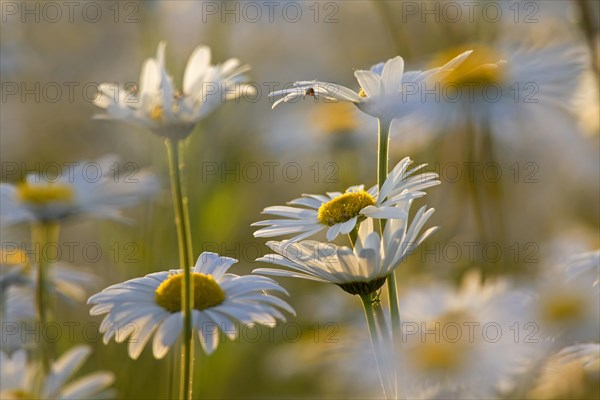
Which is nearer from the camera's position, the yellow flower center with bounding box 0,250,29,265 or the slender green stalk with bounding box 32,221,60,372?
the slender green stalk with bounding box 32,221,60,372

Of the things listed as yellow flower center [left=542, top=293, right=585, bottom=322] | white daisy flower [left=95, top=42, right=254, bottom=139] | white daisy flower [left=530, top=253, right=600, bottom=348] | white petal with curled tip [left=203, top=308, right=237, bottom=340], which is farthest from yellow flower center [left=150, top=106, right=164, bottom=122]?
yellow flower center [left=542, top=293, right=585, bottom=322]

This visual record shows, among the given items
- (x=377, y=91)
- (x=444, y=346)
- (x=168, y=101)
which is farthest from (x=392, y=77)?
(x=444, y=346)

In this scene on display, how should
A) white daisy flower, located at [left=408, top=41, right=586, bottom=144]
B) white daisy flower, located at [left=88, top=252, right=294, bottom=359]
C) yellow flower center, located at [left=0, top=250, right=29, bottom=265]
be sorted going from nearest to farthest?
white daisy flower, located at [left=88, top=252, right=294, bottom=359]
yellow flower center, located at [left=0, top=250, right=29, bottom=265]
white daisy flower, located at [left=408, top=41, right=586, bottom=144]

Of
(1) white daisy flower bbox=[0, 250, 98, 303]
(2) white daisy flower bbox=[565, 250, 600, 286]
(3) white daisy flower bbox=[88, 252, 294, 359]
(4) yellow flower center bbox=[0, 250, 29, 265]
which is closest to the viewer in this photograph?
(3) white daisy flower bbox=[88, 252, 294, 359]

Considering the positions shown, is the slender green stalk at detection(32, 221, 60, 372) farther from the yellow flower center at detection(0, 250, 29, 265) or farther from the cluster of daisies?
the yellow flower center at detection(0, 250, 29, 265)

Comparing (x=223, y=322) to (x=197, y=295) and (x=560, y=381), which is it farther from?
(x=560, y=381)

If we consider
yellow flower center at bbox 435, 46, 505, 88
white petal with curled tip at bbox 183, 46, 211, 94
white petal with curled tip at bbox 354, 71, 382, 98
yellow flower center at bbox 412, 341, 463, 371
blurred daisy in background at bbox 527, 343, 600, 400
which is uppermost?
yellow flower center at bbox 435, 46, 505, 88

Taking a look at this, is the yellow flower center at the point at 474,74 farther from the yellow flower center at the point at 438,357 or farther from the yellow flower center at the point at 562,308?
the yellow flower center at the point at 438,357
